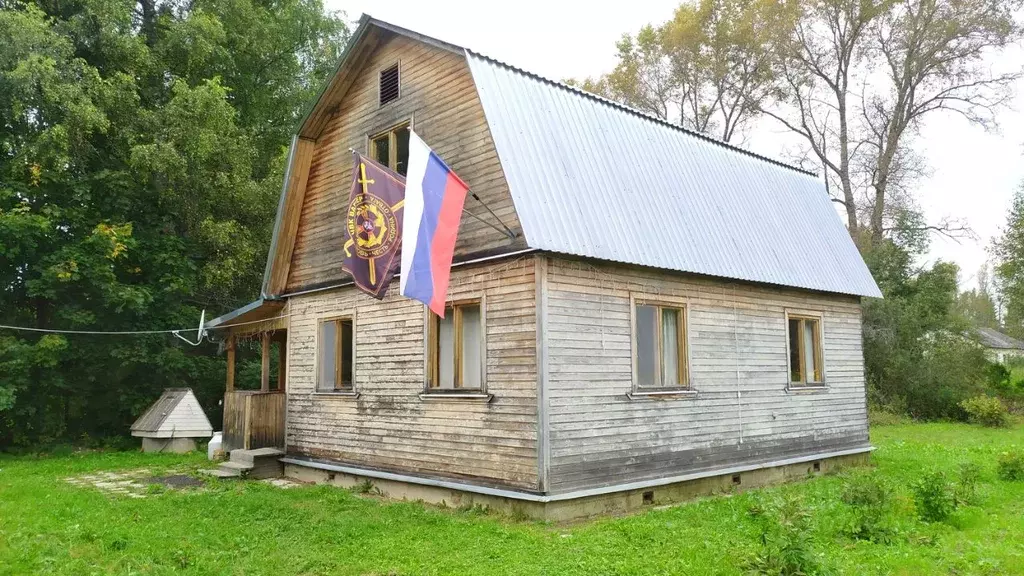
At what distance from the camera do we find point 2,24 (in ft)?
61.5

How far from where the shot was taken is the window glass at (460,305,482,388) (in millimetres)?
11102

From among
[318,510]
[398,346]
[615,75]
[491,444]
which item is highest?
[615,75]

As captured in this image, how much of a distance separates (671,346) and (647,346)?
0.68 m

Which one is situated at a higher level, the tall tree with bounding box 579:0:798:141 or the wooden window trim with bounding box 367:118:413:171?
the tall tree with bounding box 579:0:798:141

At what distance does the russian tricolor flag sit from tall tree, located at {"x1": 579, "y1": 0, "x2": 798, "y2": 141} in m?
27.1

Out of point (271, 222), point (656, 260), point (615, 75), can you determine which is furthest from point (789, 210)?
point (615, 75)

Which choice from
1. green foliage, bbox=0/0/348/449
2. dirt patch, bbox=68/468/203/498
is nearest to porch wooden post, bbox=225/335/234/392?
dirt patch, bbox=68/468/203/498

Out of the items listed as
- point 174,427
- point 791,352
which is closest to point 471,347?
point 791,352

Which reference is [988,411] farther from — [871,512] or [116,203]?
[116,203]

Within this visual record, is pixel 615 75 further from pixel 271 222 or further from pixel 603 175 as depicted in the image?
pixel 603 175

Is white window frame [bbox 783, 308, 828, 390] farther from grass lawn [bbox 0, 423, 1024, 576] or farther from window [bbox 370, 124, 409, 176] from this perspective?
window [bbox 370, 124, 409, 176]

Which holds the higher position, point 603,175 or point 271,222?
point 271,222

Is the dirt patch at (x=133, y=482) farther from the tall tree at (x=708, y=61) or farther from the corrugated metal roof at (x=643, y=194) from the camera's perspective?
the tall tree at (x=708, y=61)

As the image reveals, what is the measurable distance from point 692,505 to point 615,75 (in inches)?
1144
